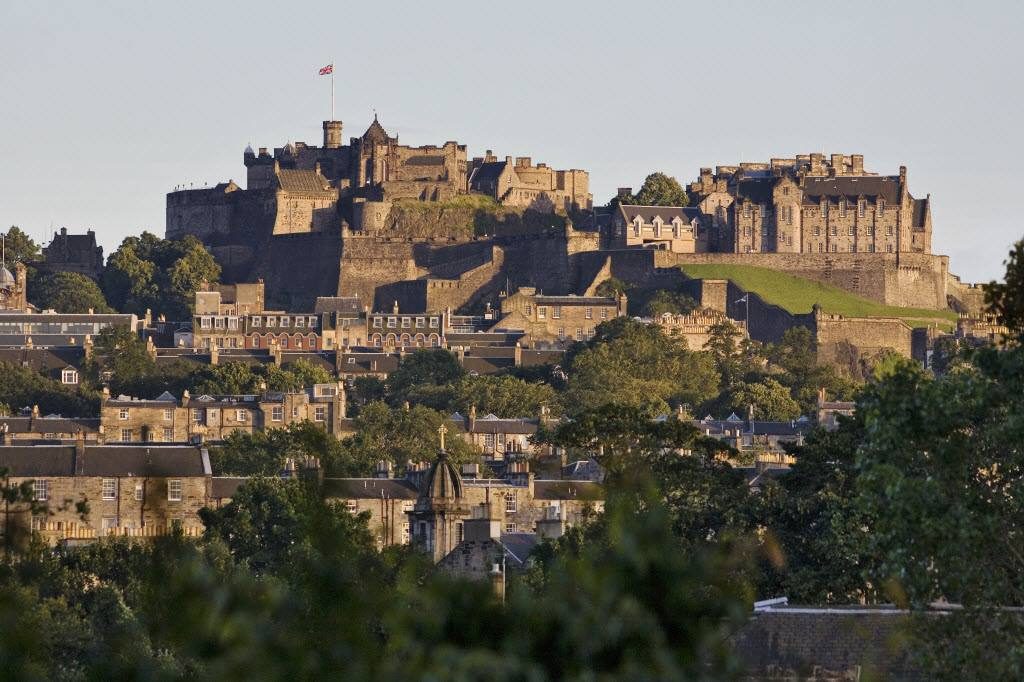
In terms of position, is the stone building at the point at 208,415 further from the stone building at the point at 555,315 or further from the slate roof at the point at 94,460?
the slate roof at the point at 94,460

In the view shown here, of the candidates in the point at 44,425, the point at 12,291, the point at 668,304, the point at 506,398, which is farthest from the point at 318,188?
the point at 44,425

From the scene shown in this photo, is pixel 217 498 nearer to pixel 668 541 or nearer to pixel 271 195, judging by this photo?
pixel 668 541

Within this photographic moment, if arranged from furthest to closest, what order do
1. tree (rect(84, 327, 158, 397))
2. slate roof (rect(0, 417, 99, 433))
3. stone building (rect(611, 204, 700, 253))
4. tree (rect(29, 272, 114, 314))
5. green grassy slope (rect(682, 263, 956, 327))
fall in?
tree (rect(29, 272, 114, 314)) < stone building (rect(611, 204, 700, 253)) < green grassy slope (rect(682, 263, 956, 327)) < tree (rect(84, 327, 158, 397)) < slate roof (rect(0, 417, 99, 433))

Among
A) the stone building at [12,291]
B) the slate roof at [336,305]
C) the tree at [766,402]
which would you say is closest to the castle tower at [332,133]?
the slate roof at [336,305]

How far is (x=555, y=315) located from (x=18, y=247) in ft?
118

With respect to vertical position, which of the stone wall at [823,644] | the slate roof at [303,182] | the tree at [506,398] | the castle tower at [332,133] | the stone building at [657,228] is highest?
the castle tower at [332,133]

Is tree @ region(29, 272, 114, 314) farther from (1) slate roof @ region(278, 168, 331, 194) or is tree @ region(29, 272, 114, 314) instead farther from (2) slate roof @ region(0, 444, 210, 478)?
(2) slate roof @ region(0, 444, 210, 478)

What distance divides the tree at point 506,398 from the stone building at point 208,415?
5.65 metres

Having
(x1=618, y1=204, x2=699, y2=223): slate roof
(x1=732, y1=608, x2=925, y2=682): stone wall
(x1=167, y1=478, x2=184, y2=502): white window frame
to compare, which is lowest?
(x1=167, y1=478, x2=184, y2=502): white window frame

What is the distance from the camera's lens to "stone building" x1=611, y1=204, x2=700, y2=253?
14400cm

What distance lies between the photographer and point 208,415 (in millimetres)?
110125

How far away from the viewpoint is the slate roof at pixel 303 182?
15438 cm

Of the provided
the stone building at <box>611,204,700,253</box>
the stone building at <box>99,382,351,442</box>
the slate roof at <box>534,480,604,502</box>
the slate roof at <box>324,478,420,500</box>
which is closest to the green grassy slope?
the stone building at <box>611,204,700,253</box>

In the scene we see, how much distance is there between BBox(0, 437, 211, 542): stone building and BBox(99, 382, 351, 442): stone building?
1133 inches
